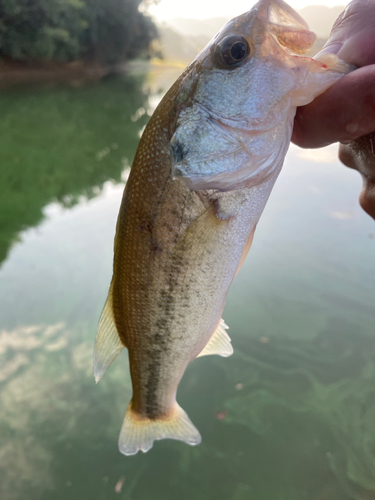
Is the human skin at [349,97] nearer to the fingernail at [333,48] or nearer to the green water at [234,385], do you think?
the fingernail at [333,48]

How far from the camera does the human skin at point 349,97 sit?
3.69 ft

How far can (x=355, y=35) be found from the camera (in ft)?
4.03

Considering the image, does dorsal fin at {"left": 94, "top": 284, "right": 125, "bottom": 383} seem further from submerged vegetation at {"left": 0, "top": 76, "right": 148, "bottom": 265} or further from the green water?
submerged vegetation at {"left": 0, "top": 76, "right": 148, "bottom": 265}

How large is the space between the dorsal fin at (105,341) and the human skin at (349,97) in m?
1.07

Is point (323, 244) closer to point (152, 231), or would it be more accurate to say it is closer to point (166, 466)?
point (166, 466)

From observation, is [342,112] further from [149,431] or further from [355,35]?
[149,431]

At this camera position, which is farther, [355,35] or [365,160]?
[365,160]

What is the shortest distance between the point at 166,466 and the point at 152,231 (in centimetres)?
215

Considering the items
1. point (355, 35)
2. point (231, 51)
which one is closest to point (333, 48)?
point (355, 35)

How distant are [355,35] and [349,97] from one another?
279 millimetres

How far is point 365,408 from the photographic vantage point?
9.55ft

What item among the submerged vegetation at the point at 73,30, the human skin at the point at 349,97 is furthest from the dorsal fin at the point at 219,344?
the submerged vegetation at the point at 73,30

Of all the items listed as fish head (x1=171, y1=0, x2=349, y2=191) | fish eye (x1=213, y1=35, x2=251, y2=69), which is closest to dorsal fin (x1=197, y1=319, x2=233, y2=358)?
fish head (x1=171, y1=0, x2=349, y2=191)

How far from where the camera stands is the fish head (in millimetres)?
1136
